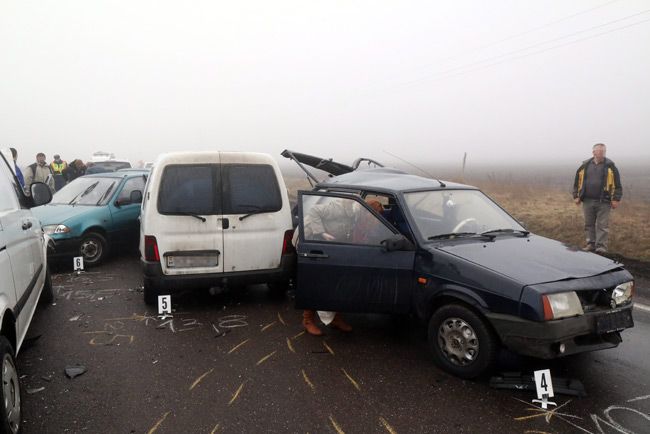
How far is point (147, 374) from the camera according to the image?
3.82 m

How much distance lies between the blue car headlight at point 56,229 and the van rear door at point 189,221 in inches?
119

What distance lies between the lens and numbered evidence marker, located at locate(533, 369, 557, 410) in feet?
11.0

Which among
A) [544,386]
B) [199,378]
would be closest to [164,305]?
[199,378]

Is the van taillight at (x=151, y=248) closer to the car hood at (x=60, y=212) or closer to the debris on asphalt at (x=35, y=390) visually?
the debris on asphalt at (x=35, y=390)

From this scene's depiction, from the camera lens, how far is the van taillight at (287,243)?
542 cm

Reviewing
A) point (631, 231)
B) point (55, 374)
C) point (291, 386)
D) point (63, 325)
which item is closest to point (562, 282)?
point (291, 386)

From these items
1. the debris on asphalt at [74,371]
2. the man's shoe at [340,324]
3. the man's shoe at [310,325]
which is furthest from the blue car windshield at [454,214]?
the debris on asphalt at [74,371]

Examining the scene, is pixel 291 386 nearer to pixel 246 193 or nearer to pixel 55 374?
pixel 55 374

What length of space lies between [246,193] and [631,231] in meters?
8.92

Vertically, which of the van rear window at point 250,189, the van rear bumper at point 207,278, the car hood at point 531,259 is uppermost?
the van rear window at point 250,189

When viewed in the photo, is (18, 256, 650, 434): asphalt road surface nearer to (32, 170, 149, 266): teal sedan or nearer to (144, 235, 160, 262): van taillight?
(144, 235, 160, 262): van taillight

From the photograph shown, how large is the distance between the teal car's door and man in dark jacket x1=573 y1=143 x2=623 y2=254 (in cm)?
784

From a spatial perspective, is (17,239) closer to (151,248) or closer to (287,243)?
(151,248)

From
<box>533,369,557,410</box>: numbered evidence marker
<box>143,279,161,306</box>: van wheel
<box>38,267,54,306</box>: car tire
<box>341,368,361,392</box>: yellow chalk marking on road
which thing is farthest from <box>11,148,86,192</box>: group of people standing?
<box>533,369,557,410</box>: numbered evidence marker
